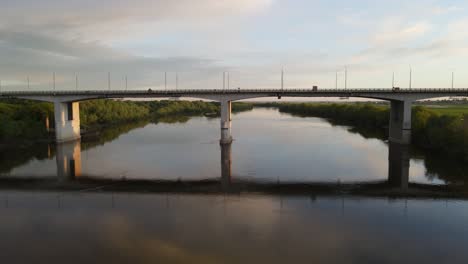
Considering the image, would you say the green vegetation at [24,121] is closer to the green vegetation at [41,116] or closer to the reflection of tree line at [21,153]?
the green vegetation at [41,116]

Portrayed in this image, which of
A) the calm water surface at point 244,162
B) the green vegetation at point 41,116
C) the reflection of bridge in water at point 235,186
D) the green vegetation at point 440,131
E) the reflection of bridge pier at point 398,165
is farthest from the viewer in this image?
the green vegetation at point 41,116

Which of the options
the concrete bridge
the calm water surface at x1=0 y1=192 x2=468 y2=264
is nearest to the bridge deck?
the concrete bridge

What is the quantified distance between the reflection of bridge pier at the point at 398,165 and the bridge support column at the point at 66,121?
122 ft

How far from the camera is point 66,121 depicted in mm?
45812

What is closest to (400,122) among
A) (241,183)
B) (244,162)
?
(244,162)

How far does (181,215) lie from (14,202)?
32.2ft

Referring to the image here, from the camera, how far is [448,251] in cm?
1293

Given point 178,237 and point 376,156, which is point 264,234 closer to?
point 178,237

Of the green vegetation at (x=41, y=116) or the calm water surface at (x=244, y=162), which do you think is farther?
the green vegetation at (x=41, y=116)

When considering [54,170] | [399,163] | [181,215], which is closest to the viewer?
[181,215]

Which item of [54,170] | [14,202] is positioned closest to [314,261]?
[14,202]

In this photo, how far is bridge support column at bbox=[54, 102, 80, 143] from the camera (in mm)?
43941

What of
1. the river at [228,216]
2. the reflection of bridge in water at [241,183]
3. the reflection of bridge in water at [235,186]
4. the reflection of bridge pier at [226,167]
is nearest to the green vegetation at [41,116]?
the river at [228,216]

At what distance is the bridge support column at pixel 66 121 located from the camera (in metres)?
43.9
